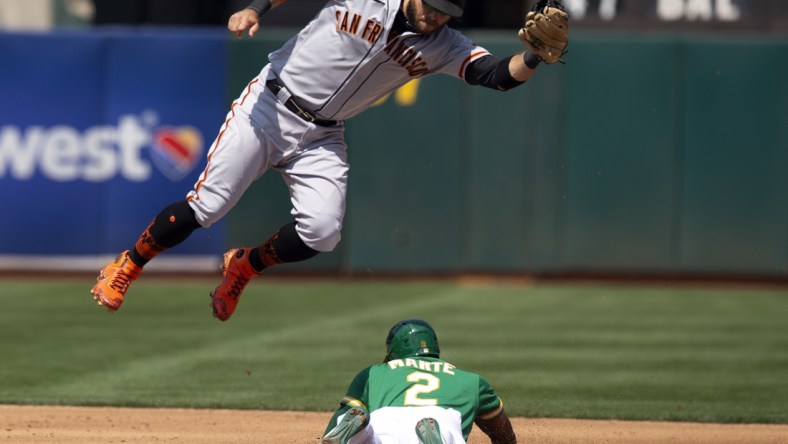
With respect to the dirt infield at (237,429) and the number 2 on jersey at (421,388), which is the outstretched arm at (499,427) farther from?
the dirt infield at (237,429)

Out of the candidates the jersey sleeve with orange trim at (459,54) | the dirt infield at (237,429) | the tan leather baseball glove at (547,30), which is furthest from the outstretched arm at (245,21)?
the dirt infield at (237,429)

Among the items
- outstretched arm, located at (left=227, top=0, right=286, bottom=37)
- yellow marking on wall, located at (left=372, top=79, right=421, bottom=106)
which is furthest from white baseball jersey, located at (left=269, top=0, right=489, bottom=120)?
yellow marking on wall, located at (left=372, top=79, right=421, bottom=106)

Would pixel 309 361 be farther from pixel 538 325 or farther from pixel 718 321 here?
pixel 718 321

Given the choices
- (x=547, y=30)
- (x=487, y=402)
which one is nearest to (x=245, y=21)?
(x=547, y=30)

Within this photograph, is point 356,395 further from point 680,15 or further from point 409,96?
point 680,15

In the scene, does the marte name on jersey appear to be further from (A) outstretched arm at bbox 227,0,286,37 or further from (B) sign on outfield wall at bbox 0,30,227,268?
(B) sign on outfield wall at bbox 0,30,227,268
